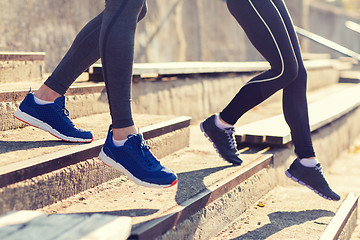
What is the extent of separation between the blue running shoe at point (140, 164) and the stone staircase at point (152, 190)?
11cm

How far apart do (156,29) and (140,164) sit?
458 cm

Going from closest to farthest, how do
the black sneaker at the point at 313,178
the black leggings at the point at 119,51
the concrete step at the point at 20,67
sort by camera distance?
the black leggings at the point at 119,51, the black sneaker at the point at 313,178, the concrete step at the point at 20,67

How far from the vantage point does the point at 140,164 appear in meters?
1.79

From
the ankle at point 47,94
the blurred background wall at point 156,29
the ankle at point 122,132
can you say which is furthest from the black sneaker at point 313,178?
the blurred background wall at point 156,29

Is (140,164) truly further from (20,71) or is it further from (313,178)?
(20,71)

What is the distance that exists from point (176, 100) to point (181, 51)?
270cm

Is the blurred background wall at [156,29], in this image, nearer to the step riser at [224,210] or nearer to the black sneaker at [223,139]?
the black sneaker at [223,139]

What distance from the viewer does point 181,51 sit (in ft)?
22.1

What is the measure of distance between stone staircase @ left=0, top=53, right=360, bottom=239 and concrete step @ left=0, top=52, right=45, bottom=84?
0.35m

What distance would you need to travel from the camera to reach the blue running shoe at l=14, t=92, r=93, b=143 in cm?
205

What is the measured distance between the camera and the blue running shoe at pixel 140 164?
5.85ft

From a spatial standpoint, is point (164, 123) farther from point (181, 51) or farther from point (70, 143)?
point (181, 51)

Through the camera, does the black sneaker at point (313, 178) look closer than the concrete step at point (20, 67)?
Yes

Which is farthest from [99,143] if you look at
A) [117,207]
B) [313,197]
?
[313,197]
